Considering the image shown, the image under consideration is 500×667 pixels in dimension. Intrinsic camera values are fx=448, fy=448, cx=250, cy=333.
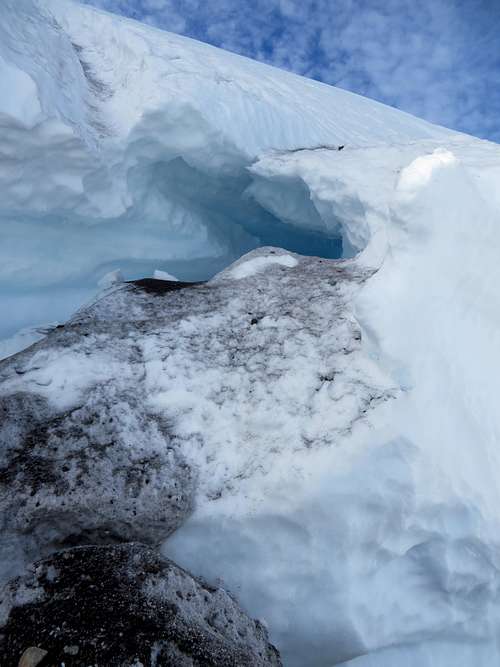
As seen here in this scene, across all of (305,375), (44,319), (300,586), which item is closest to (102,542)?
(300,586)

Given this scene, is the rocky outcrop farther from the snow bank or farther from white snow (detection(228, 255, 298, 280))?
the snow bank

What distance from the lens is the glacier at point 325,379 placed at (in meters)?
2.23

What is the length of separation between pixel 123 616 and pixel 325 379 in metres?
1.81

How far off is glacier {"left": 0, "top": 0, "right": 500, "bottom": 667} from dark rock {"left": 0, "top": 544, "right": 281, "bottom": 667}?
0.34 meters

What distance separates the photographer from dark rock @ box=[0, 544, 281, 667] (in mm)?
1481

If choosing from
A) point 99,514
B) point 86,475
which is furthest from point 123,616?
point 86,475

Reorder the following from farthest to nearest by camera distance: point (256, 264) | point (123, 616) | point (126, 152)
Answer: point (126, 152), point (256, 264), point (123, 616)

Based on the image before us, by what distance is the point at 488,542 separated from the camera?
89.8 inches

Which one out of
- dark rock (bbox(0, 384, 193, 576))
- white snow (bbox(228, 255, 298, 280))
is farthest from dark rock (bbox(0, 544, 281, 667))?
white snow (bbox(228, 255, 298, 280))

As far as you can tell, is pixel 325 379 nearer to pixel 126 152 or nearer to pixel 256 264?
pixel 256 264

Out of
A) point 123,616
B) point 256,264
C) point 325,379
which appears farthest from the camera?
point 256,264

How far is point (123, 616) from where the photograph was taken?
162 cm

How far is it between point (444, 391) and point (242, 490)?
4.29 feet

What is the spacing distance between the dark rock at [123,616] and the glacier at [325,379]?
13.4 inches
